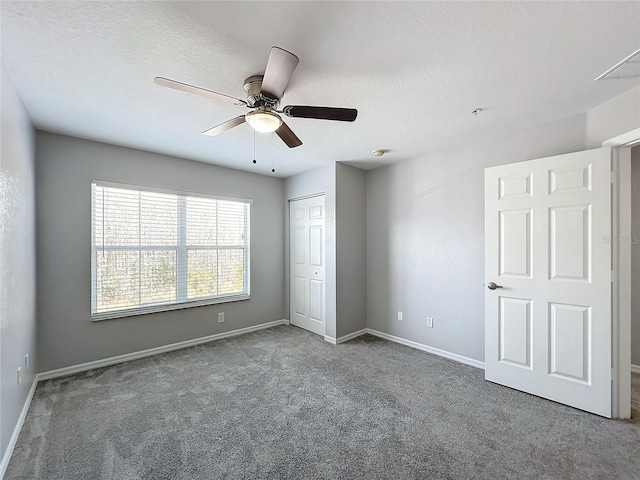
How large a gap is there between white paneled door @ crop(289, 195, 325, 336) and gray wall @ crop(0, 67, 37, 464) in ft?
9.85

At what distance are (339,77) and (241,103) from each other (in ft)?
2.20

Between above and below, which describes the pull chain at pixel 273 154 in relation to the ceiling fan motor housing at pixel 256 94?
above

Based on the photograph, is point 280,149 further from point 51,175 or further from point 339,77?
point 51,175

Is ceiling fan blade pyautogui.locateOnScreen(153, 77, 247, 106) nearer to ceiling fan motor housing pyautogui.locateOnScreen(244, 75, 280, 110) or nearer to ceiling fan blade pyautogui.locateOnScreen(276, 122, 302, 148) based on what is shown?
ceiling fan motor housing pyautogui.locateOnScreen(244, 75, 280, 110)

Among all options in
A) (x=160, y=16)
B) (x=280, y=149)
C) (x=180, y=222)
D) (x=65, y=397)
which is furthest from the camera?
(x=180, y=222)

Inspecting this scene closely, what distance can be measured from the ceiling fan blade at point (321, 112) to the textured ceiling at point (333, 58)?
0.27 m

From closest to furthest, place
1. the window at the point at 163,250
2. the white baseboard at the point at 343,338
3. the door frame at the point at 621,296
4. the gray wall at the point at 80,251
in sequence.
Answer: the door frame at the point at 621,296, the gray wall at the point at 80,251, the window at the point at 163,250, the white baseboard at the point at 343,338

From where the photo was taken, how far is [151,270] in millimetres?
3465

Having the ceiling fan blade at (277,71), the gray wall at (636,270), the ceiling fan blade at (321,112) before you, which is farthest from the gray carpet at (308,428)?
the ceiling fan blade at (277,71)

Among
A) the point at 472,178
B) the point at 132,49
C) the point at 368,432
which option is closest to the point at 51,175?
the point at 132,49

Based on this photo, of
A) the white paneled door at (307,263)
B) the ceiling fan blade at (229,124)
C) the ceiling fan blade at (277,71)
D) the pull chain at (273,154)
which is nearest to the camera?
the ceiling fan blade at (277,71)

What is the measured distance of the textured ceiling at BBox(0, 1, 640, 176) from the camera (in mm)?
1368

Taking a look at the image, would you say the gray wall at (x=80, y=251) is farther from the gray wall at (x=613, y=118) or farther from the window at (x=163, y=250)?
the gray wall at (x=613, y=118)

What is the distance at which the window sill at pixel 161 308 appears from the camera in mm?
3107
